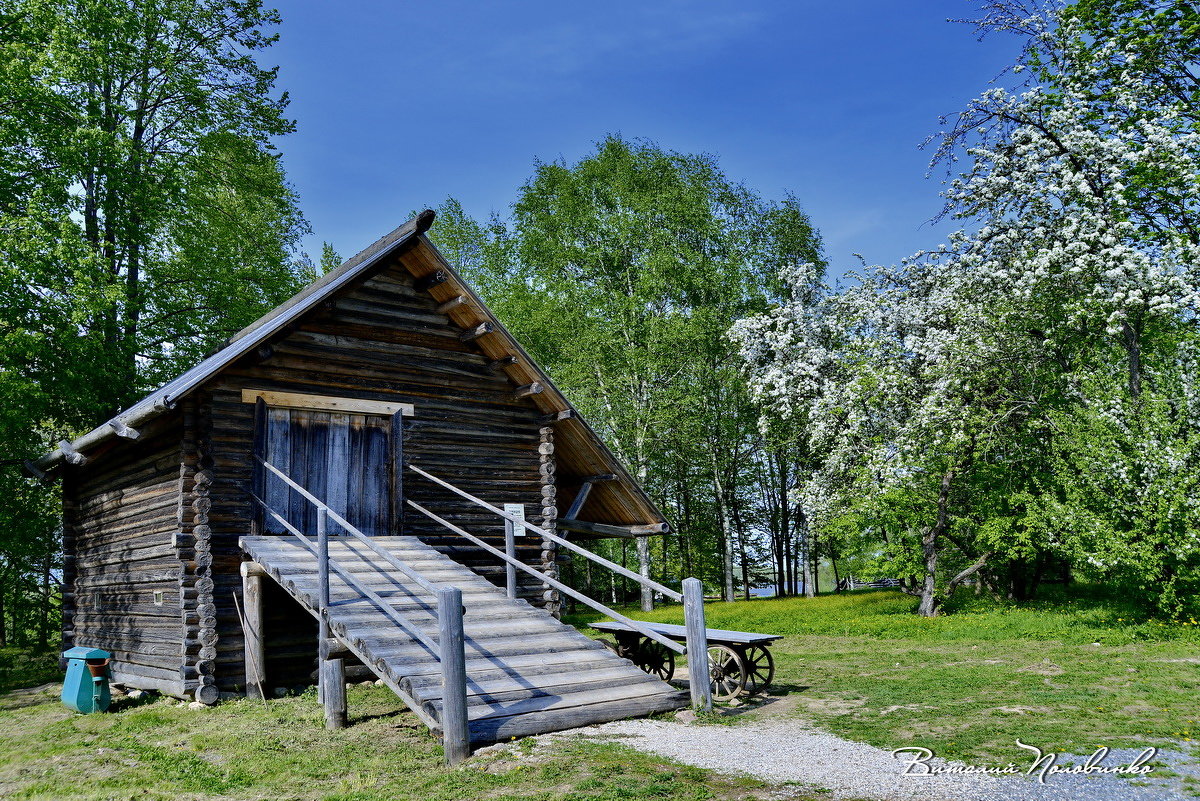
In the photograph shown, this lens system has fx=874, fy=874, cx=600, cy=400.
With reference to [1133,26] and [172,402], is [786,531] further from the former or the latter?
[172,402]

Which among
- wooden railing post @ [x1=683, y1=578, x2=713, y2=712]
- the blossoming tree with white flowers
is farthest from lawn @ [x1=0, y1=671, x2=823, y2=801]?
the blossoming tree with white flowers

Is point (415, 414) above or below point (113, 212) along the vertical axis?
below

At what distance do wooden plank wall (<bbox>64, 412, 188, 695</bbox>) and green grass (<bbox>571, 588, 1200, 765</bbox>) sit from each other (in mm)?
8747

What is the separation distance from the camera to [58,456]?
14.7 meters

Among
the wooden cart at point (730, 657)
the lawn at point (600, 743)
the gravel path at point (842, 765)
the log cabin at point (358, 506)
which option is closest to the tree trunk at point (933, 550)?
the lawn at point (600, 743)

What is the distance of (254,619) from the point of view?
38.0 ft

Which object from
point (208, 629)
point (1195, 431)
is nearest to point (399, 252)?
point (208, 629)

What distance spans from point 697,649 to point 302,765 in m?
4.00

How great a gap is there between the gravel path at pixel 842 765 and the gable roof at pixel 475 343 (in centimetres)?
704

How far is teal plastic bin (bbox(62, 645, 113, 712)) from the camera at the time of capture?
478 inches

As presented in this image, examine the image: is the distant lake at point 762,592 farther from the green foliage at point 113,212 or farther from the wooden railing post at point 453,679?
the wooden railing post at point 453,679

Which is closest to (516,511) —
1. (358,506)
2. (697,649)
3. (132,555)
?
(358,506)

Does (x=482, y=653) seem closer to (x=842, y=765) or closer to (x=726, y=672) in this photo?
(x=726, y=672)

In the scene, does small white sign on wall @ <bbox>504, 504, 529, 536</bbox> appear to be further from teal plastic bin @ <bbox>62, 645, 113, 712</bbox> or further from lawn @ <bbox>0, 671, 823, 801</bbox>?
teal plastic bin @ <bbox>62, 645, 113, 712</bbox>
